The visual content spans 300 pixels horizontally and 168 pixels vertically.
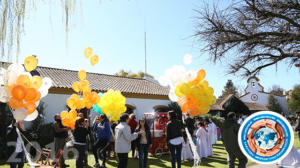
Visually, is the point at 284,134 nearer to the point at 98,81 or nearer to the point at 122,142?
the point at 122,142

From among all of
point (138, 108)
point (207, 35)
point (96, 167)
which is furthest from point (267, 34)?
point (138, 108)

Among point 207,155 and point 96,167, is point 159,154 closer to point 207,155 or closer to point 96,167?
point 207,155

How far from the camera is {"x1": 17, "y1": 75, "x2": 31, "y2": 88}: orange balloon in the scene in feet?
13.2

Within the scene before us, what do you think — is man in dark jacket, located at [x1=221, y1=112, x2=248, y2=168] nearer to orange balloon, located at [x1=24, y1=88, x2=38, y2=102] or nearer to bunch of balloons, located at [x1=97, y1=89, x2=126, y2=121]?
A: bunch of balloons, located at [x1=97, y1=89, x2=126, y2=121]

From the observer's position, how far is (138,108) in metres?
18.8

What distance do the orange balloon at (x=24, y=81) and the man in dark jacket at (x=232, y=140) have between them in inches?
179

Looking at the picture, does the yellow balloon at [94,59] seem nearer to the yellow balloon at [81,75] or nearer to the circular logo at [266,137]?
the yellow balloon at [81,75]

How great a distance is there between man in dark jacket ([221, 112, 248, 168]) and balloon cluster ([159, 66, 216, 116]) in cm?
88

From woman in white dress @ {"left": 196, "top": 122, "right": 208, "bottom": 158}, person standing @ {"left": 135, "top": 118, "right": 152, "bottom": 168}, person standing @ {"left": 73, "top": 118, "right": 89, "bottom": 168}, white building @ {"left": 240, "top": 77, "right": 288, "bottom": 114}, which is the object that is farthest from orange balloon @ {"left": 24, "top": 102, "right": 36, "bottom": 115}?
white building @ {"left": 240, "top": 77, "right": 288, "bottom": 114}

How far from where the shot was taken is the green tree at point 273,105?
39344 mm

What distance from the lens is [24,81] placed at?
4.24 m

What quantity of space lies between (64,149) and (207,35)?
5.85 metres

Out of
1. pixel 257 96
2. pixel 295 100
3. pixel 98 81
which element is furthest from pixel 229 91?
pixel 98 81

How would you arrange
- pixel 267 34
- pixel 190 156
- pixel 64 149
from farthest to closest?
pixel 190 156, pixel 64 149, pixel 267 34
